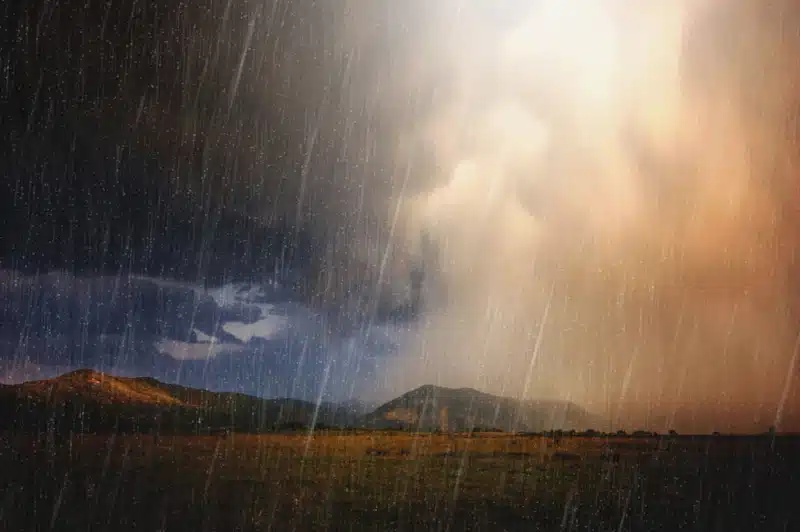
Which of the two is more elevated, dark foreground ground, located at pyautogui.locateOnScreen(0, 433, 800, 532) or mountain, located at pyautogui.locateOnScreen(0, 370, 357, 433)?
dark foreground ground, located at pyautogui.locateOnScreen(0, 433, 800, 532)

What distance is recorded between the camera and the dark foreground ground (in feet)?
85.6

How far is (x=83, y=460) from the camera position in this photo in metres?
46.1

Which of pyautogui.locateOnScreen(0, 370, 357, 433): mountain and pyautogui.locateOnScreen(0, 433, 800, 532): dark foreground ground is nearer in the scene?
pyautogui.locateOnScreen(0, 433, 800, 532): dark foreground ground

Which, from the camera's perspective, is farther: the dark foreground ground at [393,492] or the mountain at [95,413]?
the mountain at [95,413]

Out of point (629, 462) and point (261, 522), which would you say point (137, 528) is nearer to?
point (261, 522)

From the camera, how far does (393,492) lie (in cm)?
3203

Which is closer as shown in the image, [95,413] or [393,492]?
[393,492]

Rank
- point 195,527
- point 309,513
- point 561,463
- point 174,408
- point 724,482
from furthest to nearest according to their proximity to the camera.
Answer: point 174,408
point 561,463
point 724,482
point 309,513
point 195,527

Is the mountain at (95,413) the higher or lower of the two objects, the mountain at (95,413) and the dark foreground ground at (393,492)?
the lower

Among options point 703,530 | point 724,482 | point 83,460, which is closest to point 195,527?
point 703,530

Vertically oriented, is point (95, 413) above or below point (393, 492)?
below

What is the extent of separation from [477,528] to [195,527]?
39.0 ft

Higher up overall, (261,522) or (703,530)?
(703,530)

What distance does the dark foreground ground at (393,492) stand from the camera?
2609cm
